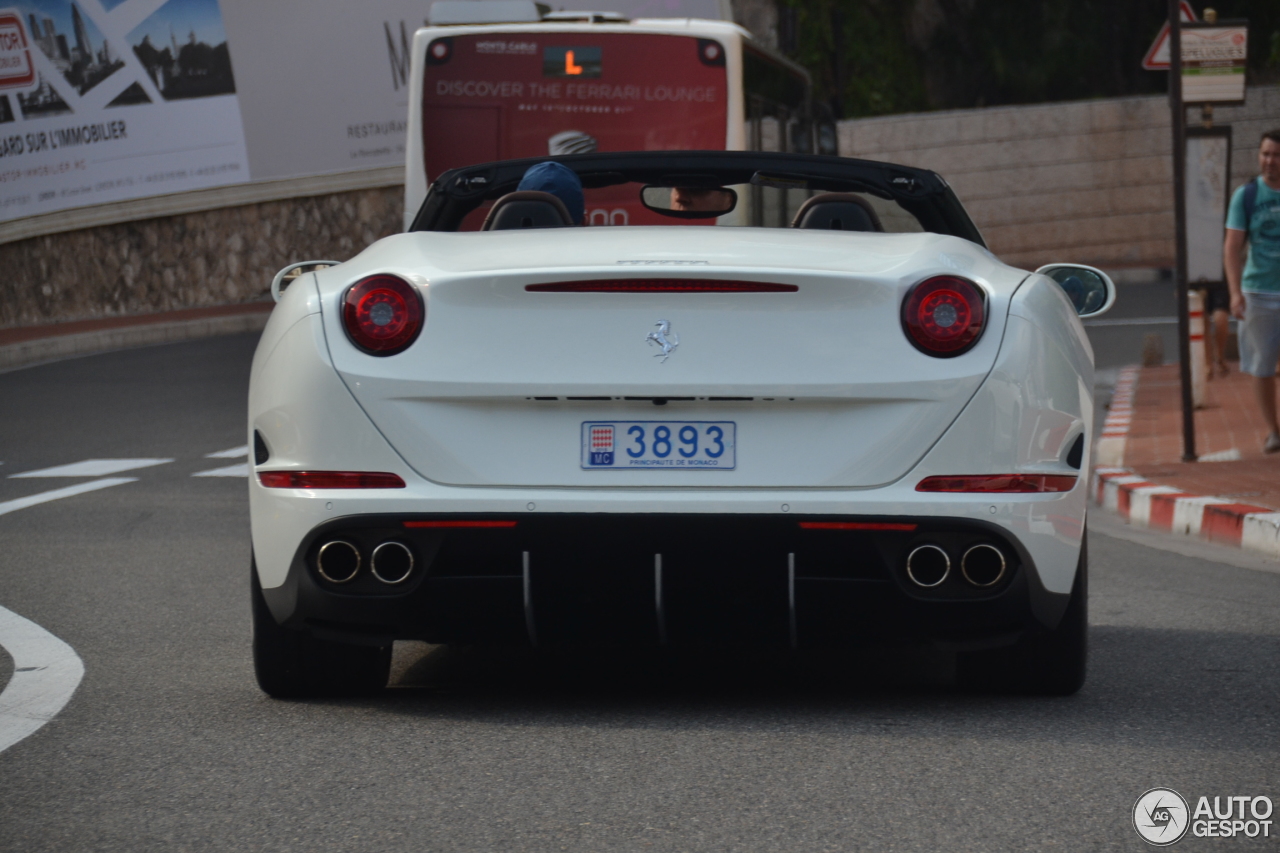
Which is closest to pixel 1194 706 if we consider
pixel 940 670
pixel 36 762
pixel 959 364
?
pixel 940 670

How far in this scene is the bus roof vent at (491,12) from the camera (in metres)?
14.9

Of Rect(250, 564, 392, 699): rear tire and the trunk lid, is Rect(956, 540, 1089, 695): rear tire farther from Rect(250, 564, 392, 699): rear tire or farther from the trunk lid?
Rect(250, 564, 392, 699): rear tire

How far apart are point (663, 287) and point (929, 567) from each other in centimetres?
86

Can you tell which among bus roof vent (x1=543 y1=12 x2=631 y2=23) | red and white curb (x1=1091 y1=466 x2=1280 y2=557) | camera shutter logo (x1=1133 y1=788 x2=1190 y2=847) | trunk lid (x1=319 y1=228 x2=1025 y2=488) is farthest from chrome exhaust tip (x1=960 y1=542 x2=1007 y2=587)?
bus roof vent (x1=543 y1=12 x2=631 y2=23)

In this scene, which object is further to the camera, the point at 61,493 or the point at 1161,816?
the point at 61,493

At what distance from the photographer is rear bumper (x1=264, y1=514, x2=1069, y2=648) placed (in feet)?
14.1

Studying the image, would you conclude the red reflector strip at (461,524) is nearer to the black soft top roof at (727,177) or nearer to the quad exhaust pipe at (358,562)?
the quad exhaust pipe at (358,562)

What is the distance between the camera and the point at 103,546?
27.6 ft

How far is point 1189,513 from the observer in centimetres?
917

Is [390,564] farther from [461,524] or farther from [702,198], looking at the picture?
[702,198]

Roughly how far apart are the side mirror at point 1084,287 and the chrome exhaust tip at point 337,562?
2.05m

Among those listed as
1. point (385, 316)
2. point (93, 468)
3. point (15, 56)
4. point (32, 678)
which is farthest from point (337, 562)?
point (15, 56)

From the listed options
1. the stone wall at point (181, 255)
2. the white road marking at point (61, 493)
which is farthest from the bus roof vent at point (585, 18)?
the stone wall at point (181, 255)

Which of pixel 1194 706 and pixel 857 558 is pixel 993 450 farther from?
pixel 1194 706
